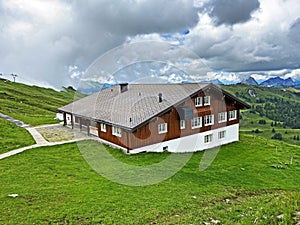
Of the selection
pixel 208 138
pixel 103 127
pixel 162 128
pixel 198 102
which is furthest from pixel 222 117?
pixel 103 127

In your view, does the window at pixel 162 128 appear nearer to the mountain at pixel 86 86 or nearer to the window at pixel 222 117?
the mountain at pixel 86 86

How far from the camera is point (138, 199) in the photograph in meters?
16.0

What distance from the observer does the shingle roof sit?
95.7 ft

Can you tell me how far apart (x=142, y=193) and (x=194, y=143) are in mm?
17923

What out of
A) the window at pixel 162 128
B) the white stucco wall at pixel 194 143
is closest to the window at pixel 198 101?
the white stucco wall at pixel 194 143

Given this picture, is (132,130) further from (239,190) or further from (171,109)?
(239,190)

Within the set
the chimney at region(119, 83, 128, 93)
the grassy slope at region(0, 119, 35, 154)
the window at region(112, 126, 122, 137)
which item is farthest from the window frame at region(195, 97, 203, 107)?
the grassy slope at region(0, 119, 35, 154)

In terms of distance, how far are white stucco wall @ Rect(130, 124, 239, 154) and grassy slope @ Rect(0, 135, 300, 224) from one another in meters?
1.92

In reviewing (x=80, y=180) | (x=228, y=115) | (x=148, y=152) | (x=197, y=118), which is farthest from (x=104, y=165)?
(x=228, y=115)

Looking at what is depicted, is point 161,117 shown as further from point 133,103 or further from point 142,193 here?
point 142,193

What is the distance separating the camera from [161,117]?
30016mm

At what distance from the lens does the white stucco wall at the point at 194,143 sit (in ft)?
97.8

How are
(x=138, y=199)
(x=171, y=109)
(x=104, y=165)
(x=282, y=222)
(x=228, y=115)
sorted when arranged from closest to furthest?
1. (x=282, y=222)
2. (x=138, y=199)
3. (x=104, y=165)
4. (x=171, y=109)
5. (x=228, y=115)

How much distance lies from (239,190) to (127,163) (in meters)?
10.0
